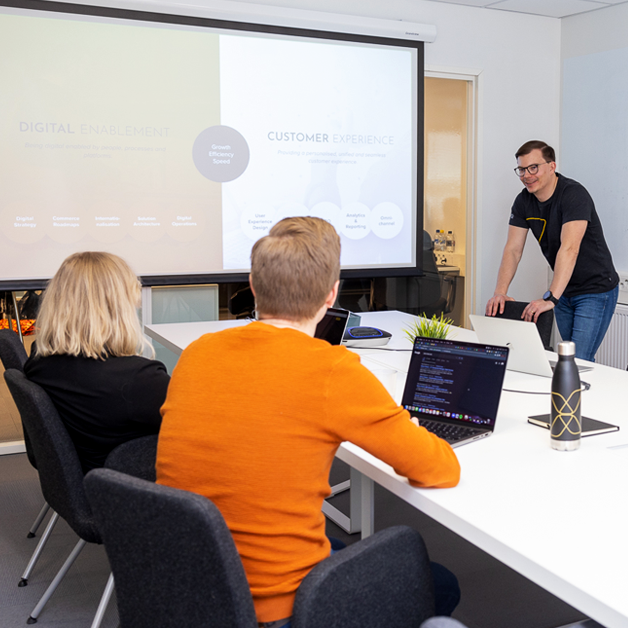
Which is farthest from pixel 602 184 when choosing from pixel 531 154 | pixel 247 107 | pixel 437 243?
pixel 247 107

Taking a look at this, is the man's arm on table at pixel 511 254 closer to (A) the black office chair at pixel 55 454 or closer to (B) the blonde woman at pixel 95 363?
(B) the blonde woman at pixel 95 363

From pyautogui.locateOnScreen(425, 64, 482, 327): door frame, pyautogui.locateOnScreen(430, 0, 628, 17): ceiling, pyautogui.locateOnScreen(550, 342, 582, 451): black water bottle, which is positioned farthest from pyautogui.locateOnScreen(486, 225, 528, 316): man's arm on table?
pyautogui.locateOnScreen(550, 342, 582, 451): black water bottle

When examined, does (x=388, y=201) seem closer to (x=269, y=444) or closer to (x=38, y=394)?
(x=38, y=394)

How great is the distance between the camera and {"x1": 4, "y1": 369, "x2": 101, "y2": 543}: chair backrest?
173 centimetres

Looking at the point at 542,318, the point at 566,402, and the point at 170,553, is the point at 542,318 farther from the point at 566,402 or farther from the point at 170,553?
the point at 170,553

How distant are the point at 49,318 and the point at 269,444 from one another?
963 mm

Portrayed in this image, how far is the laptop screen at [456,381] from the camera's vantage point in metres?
1.66

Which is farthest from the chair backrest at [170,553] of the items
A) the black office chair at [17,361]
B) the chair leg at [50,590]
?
the black office chair at [17,361]

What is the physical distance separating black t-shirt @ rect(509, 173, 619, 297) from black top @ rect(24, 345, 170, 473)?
2572mm

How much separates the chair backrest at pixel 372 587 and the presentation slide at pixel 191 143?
3.13 meters

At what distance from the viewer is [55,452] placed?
1.77 metres

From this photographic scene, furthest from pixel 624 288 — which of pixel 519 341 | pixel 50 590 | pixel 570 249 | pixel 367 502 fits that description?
pixel 50 590

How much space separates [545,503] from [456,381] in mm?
515

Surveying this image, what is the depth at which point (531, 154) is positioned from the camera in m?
3.53
